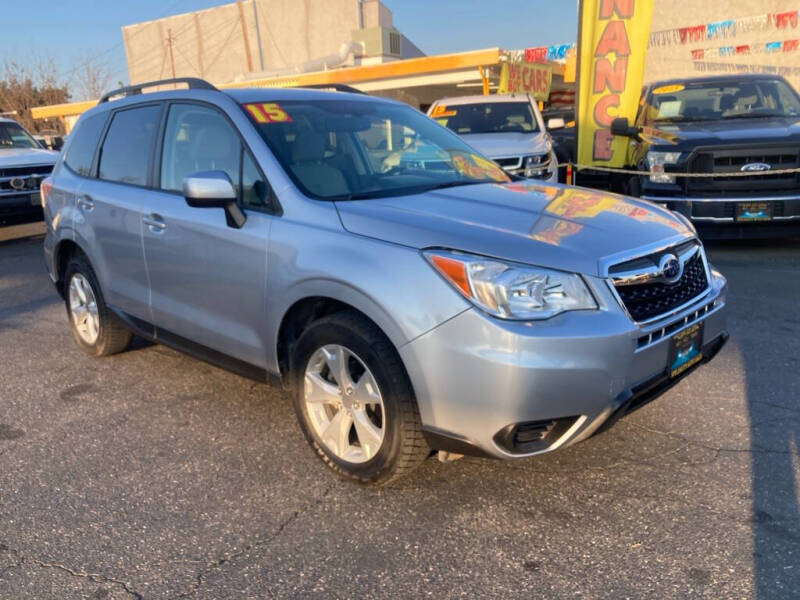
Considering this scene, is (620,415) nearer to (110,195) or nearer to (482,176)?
(482,176)

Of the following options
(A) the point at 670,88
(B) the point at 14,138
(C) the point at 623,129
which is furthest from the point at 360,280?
(B) the point at 14,138

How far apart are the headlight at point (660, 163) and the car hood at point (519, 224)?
A: 4.36 meters

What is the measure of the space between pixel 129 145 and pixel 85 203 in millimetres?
563

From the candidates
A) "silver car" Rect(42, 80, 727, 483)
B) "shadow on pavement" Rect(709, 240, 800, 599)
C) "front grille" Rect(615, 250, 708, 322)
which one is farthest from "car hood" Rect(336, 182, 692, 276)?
"shadow on pavement" Rect(709, 240, 800, 599)

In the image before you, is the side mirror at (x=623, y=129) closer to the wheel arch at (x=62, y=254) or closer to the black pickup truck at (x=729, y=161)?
the black pickup truck at (x=729, y=161)

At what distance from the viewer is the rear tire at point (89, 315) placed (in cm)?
486

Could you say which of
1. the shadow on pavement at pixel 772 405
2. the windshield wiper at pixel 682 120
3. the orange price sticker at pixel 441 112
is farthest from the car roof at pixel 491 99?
the shadow on pavement at pixel 772 405

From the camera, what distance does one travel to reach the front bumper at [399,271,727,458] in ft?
8.46

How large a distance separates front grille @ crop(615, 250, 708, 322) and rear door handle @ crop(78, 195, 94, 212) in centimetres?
348

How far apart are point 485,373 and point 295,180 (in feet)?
4.56

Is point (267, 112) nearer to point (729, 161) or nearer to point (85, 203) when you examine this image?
point (85, 203)

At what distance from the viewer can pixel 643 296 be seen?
2.87m

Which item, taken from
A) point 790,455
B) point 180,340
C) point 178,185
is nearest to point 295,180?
point 178,185

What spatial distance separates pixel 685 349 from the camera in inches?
120
